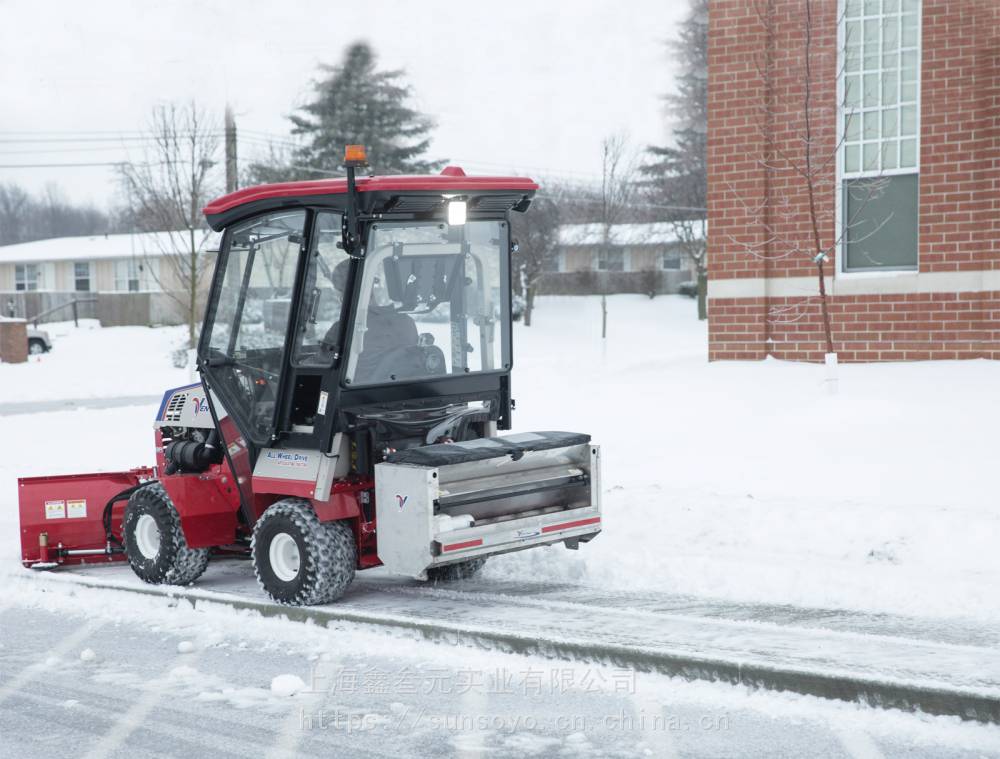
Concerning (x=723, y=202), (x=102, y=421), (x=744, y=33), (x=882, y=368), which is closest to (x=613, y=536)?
(x=882, y=368)

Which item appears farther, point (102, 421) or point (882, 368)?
point (102, 421)

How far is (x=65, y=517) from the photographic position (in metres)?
8.92

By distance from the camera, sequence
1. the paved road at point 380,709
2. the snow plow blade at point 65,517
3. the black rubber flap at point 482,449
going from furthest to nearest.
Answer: the snow plow blade at point 65,517, the black rubber flap at point 482,449, the paved road at point 380,709

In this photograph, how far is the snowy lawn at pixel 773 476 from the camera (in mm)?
7930

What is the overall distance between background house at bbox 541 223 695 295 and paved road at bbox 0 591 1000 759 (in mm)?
47333

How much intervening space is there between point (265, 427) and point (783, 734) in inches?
155

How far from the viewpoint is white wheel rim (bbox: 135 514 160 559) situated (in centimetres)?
832

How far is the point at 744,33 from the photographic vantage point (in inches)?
611

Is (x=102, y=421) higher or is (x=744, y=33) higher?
(x=744, y=33)

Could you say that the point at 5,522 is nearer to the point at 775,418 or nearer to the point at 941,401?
the point at 775,418

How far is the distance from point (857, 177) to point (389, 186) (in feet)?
31.0

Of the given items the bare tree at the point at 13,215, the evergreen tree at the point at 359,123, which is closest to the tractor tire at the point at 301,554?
the evergreen tree at the point at 359,123

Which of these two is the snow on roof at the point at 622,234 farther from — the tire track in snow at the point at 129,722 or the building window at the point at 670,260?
the tire track in snow at the point at 129,722

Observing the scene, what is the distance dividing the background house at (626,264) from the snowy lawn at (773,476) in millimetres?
36269
